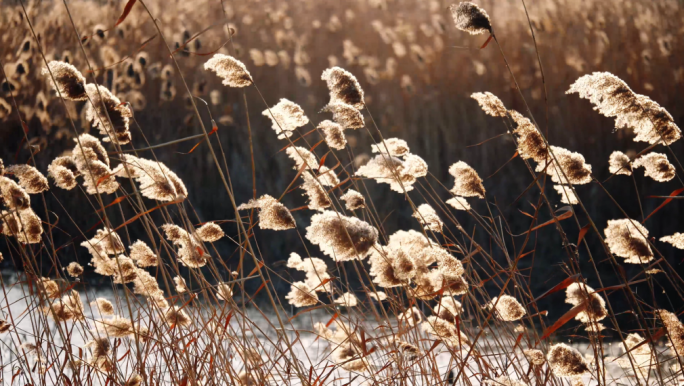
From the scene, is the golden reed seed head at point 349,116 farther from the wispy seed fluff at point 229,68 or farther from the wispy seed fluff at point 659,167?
the wispy seed fluff at point 659,167

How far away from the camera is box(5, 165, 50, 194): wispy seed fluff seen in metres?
0.93

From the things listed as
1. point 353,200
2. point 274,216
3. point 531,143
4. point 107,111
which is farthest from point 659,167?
point 107,111

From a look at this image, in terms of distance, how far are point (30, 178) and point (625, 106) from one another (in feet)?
3.03

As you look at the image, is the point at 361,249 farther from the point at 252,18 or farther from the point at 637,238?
the point at 252,18

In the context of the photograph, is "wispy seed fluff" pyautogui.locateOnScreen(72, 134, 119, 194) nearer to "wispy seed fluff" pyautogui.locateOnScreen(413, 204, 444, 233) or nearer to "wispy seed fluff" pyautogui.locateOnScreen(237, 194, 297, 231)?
"wispy seed fluff" pyautogui.locateOnScreen(237, 194, 297, 231)

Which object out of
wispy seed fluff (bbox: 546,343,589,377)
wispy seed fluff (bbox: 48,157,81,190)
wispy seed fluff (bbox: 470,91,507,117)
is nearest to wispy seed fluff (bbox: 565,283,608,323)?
wispy seed fluff (bbox: 546,343,589,377)

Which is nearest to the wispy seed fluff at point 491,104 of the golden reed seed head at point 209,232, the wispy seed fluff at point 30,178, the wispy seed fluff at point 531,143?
the wispy seed fluff at point 531,143

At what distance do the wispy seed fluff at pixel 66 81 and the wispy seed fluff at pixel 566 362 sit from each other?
75 cm

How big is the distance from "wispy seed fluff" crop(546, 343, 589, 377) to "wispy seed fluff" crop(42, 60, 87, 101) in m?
0.75

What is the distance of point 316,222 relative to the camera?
0.73 meters

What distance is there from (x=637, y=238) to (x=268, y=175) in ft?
9.38

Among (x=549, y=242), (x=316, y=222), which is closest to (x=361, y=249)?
(x=316, y=222)

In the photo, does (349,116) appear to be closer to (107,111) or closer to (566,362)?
(107,111)

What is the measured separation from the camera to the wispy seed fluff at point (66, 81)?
2.59ft
